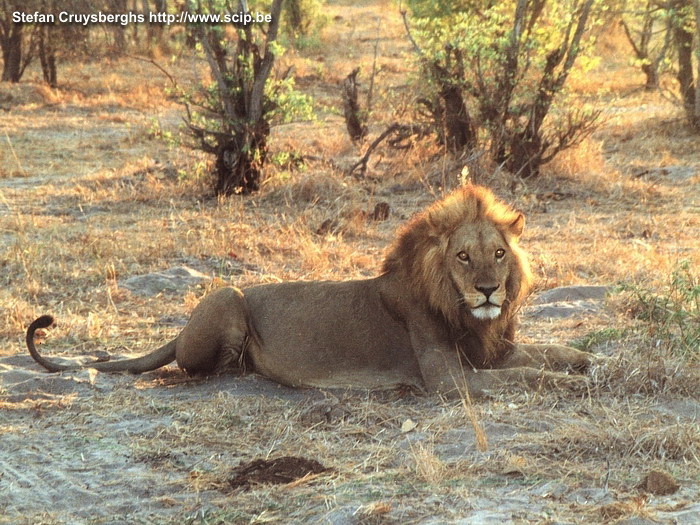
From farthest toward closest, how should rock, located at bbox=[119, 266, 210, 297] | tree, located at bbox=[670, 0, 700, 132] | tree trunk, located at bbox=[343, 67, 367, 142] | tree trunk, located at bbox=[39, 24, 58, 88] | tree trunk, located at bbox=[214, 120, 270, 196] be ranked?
tree trunk, located at bbox=[39, 24, 58, 88] → tree, located at bbox=[670, 0, 700, 132] → tree trunk, located at bbox=[343, 67, 367, 142] → tree trunk, located at bbox=[214, 120, 270, 196] → rock, located at bbox=[119, 266, 210, 297]

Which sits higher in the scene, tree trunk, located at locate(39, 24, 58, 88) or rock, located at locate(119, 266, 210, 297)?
tree trunk, located at locate(39, 24, 58, 88)

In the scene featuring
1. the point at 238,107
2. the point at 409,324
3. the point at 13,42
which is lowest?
the point at 409,324

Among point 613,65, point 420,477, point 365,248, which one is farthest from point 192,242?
point 613,65

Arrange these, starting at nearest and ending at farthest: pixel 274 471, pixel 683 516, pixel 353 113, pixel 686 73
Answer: pixel 683 516, pixel 274 471, pixel 353 113, pixel 686 73

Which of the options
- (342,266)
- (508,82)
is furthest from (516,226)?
(508,82)

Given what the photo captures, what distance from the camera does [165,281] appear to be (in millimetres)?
7520

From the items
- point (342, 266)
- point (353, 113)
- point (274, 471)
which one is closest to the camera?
point (274, 471)

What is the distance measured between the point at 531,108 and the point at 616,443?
26.5 feet

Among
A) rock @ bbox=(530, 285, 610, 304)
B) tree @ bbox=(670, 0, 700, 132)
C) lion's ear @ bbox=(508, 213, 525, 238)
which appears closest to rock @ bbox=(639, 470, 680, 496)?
lion's ear @ bbox=(508, 213, 525, 238)

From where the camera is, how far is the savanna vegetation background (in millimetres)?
3684

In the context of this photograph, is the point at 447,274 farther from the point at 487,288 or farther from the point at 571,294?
the point at 571,294

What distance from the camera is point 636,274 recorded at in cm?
712

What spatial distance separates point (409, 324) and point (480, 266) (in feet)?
1.88

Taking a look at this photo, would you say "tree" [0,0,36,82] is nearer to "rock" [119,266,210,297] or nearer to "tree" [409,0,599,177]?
"tree" [409,0,599,177]
